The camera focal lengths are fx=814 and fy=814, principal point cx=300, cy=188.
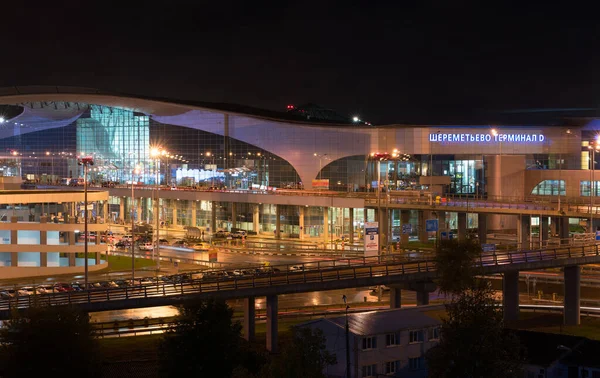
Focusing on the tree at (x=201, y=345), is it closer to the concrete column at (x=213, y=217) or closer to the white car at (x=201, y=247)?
the white car at (x=201, y=247)

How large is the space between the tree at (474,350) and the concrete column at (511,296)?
15.2m

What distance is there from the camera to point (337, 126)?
317ft

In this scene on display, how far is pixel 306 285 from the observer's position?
37406 mm

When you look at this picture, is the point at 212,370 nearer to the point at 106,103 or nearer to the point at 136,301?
the point at 136,301

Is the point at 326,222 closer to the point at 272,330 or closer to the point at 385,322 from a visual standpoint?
the point at 272,330

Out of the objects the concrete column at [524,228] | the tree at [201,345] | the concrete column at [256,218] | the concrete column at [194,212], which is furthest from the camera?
the concrete column at [194,212]

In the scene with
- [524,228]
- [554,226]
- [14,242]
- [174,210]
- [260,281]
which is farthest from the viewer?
[174,210]

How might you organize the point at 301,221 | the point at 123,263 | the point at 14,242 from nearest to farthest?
the point at 14,242
the point at 123,263
the point at 301,221

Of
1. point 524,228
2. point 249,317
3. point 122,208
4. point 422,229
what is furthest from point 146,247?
point 249,317

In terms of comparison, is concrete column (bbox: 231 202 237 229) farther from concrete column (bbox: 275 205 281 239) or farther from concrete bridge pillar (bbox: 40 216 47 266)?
concrete bridge pillar (bbox: 40 216 47 266)

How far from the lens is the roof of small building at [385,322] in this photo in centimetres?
3200

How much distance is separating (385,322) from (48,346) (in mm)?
13273

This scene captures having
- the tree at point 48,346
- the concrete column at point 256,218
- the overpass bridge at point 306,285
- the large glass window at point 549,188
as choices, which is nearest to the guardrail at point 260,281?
the overpass bridge at point 306,285

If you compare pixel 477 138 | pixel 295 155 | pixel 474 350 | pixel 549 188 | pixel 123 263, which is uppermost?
pixel 477 138
